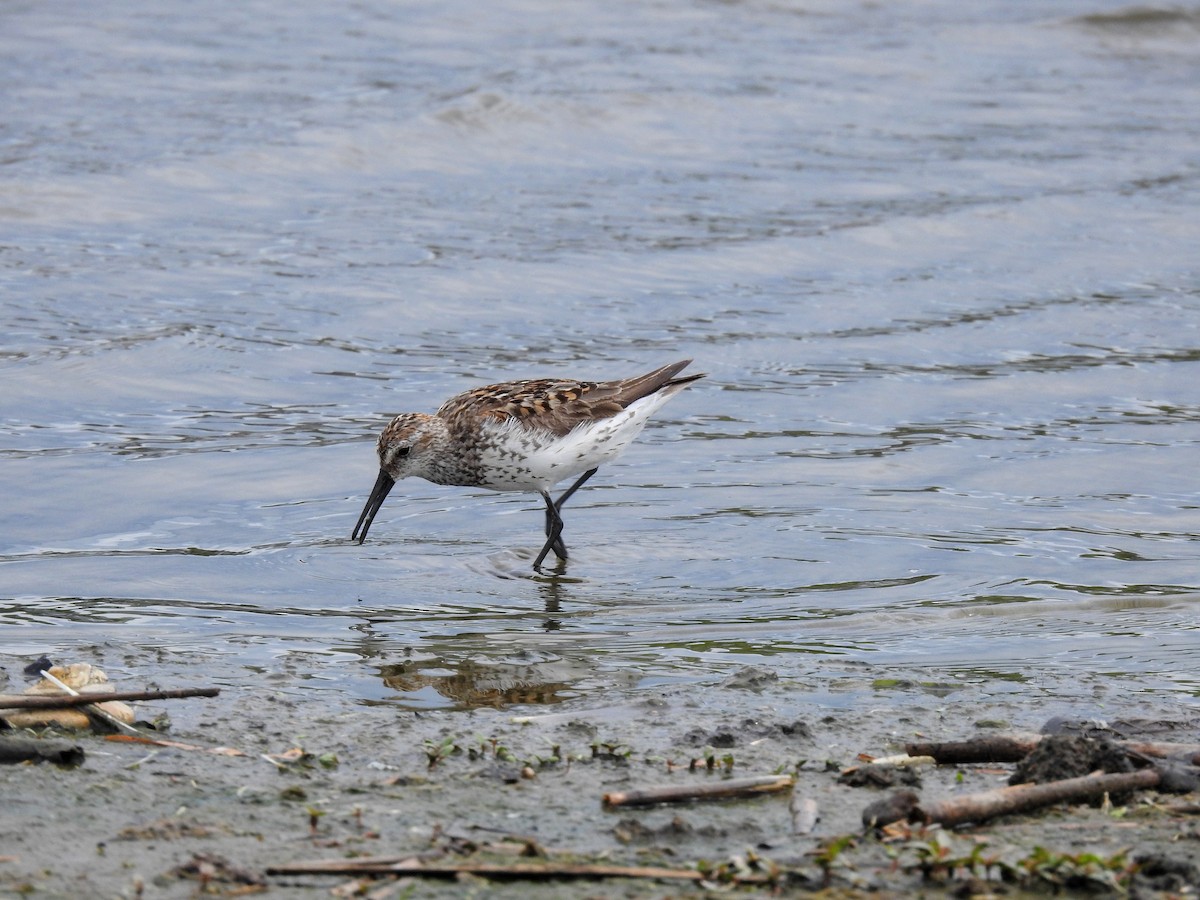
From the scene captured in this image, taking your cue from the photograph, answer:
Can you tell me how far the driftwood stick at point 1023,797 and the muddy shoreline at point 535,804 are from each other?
0.04m

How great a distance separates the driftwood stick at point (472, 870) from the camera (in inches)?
157

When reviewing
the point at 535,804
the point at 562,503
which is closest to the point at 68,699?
the point at 535,804

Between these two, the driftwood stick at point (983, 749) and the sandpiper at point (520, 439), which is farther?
the sandpiper at point (520, 439)

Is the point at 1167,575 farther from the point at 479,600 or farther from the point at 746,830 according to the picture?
the point at 746,830

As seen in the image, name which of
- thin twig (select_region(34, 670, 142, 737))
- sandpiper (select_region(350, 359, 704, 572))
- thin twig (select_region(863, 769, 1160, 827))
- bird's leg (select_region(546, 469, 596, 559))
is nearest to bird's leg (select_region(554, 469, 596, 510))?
bird's leg (select_region(546, 469, 596, 559))

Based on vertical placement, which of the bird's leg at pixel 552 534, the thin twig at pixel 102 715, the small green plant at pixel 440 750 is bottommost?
the bird's leg at pixel 552 534

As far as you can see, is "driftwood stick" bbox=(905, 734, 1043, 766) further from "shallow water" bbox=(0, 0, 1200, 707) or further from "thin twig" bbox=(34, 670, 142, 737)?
"thin twig" bbox=(34, 670, 142, 737)

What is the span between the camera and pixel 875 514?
927 cm

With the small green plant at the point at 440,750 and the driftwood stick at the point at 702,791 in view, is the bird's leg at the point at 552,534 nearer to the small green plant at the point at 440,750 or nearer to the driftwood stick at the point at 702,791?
the small green plant at the point at 440,750

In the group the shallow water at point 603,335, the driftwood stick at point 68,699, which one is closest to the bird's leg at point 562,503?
the shallow water at point 603,335

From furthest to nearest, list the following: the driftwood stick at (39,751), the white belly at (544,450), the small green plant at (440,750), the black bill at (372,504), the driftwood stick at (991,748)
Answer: the white belly at (544,450), the black bill at (372,504), the small green plant at (440,750), the driftwood stick at (991,748), the driftwood stick at (39,751)

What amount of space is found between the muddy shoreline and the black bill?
2720 mm

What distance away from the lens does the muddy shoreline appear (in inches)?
159

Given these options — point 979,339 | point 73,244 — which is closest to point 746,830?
point 979,339
